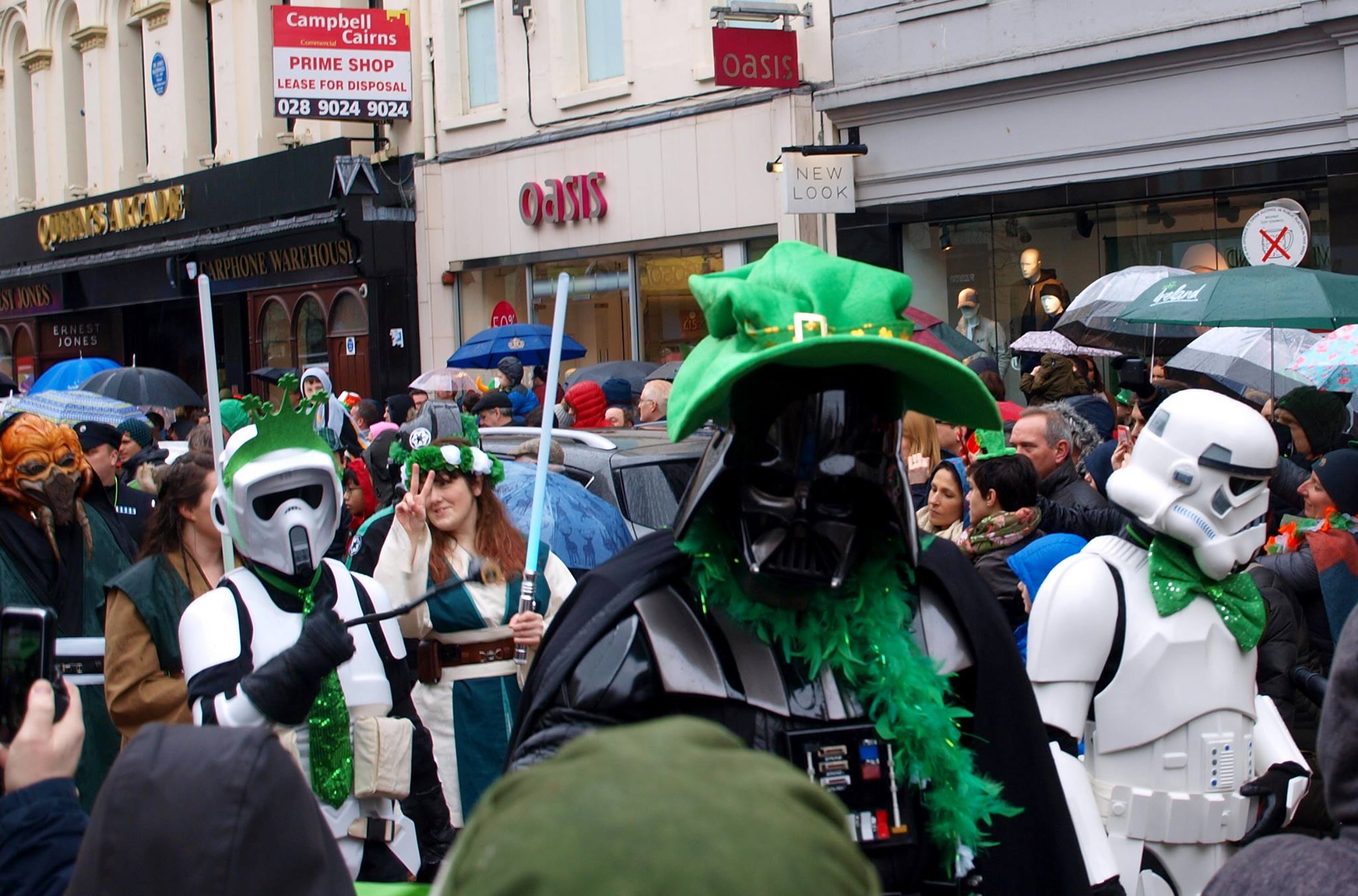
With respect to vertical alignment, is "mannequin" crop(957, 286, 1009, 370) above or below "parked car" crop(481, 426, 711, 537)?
above

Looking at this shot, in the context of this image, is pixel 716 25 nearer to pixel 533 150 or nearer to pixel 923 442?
pixel 533 150

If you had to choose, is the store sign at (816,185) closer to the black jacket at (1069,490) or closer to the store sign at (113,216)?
the black jacket at (1069,490)

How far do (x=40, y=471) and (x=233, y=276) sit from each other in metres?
19.1

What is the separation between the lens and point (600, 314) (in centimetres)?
1791

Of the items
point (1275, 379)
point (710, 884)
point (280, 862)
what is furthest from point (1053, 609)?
point (1275, 379)

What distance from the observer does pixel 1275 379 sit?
8070 mm

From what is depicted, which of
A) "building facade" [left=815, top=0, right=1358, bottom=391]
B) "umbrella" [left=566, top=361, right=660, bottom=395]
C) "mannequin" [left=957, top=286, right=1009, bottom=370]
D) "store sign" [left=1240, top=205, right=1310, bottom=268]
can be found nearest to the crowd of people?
"store sign" [left=1240, top=205, right=1310, bottom=268]

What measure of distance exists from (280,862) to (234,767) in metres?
0.14

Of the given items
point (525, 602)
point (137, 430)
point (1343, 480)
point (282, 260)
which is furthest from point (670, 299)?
point (525, 602)

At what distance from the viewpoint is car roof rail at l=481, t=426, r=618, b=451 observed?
7.62 metres

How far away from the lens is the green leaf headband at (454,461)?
208 inches

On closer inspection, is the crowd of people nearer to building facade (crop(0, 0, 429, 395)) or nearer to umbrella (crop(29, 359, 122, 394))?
umbrella (crop(29, 359, 122, 394))

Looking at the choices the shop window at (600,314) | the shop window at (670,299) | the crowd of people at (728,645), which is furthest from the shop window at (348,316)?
the crowd of people at (728,645)

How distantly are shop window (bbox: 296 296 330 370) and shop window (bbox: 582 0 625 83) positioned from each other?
19.5ft
